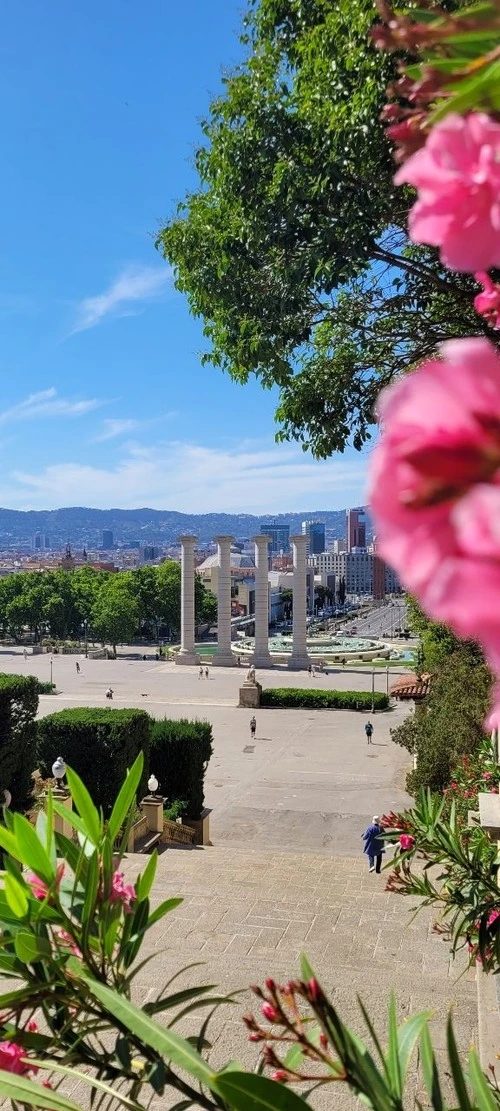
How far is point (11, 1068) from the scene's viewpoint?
5.82 ft

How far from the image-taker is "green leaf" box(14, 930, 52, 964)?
6.08 ft

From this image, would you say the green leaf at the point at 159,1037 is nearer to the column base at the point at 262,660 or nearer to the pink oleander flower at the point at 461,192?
the pink oleander flower at the point at 461,192

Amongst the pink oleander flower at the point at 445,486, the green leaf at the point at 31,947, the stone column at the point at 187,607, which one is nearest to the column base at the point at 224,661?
the stone column at the point at 187,607

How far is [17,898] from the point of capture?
1978mm

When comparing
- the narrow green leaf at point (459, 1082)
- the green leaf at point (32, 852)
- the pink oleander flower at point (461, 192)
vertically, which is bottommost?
the narrow green leaf at point (459, 1082)

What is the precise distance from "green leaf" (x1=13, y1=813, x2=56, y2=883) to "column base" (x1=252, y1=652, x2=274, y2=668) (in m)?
46.9

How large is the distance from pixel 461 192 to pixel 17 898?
6.36ft

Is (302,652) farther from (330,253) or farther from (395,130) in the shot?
(395,130)

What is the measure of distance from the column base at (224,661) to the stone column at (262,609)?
1445 mm

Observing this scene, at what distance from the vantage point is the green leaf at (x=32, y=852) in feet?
6.67

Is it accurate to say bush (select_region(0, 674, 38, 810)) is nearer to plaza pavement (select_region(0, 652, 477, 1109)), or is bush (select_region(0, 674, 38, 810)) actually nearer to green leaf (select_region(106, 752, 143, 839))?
plaza pavement (select_region(0, 652, 477, 1109))

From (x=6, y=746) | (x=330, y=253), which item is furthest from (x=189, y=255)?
(x=6, y=746)

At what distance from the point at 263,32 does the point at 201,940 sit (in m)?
8.90

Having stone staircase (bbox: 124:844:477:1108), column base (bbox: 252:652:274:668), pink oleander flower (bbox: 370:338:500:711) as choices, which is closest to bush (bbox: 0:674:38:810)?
stone staircase (bbox: 124:844:477:1108)
